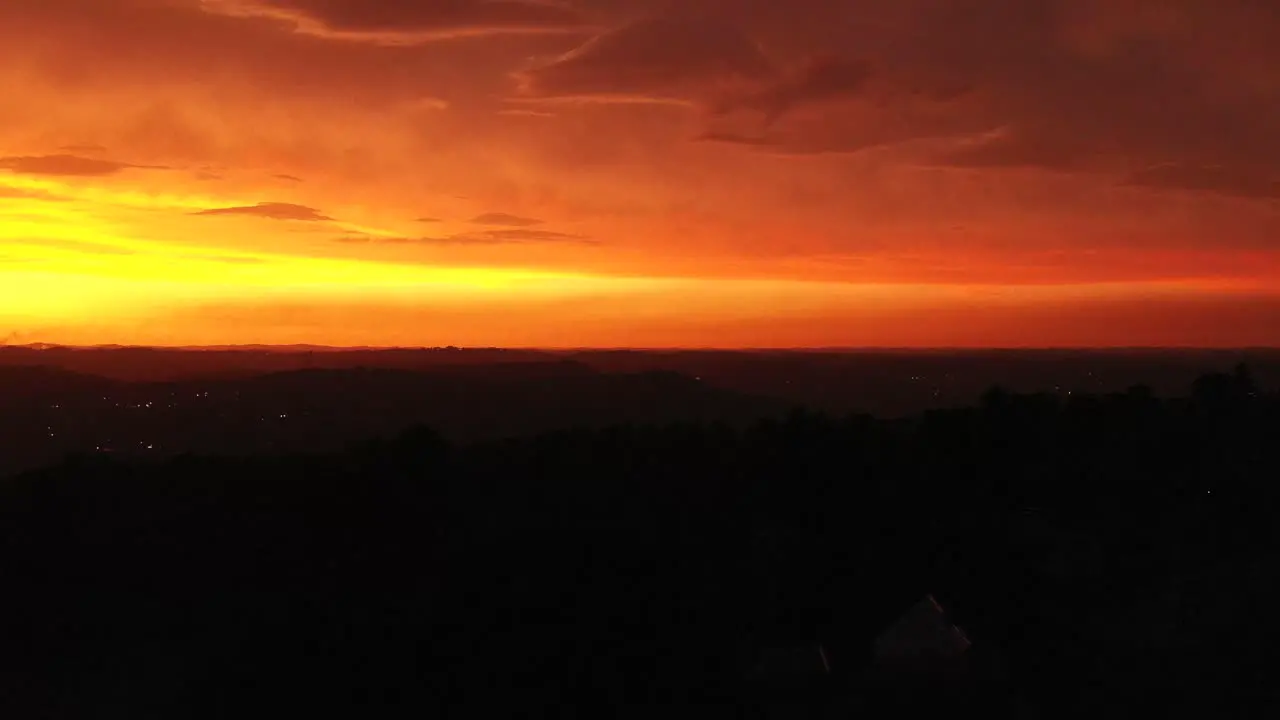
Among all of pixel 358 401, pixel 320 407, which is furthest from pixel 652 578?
pixel 358 401

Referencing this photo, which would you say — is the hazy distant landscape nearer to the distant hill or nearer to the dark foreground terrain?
the distant hill

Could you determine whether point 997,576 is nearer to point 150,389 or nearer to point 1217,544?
point 1217,544

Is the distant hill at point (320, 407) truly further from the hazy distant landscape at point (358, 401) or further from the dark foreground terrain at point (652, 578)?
the dark foreground terrain at point (652, 578)

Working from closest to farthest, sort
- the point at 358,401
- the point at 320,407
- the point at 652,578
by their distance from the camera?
the point at 652,578 → the point at 320,407 → the point at 358,401

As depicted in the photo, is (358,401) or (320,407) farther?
(358,401)

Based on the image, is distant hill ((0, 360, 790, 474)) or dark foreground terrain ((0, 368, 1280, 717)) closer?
dark foreground terrain ((0, 368, 1280, 717))

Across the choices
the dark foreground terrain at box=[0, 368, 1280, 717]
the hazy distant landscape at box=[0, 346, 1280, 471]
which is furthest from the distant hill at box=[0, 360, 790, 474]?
the dark foreground terrain at box=[0, 368, 1280, 717]

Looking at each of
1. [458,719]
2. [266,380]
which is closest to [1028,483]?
[458,719]

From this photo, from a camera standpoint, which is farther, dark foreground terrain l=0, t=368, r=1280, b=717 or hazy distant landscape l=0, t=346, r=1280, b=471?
hazy distant landscape l=0, t=346, r=1280, b=471

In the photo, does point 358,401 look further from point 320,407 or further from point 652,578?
point 652,578
